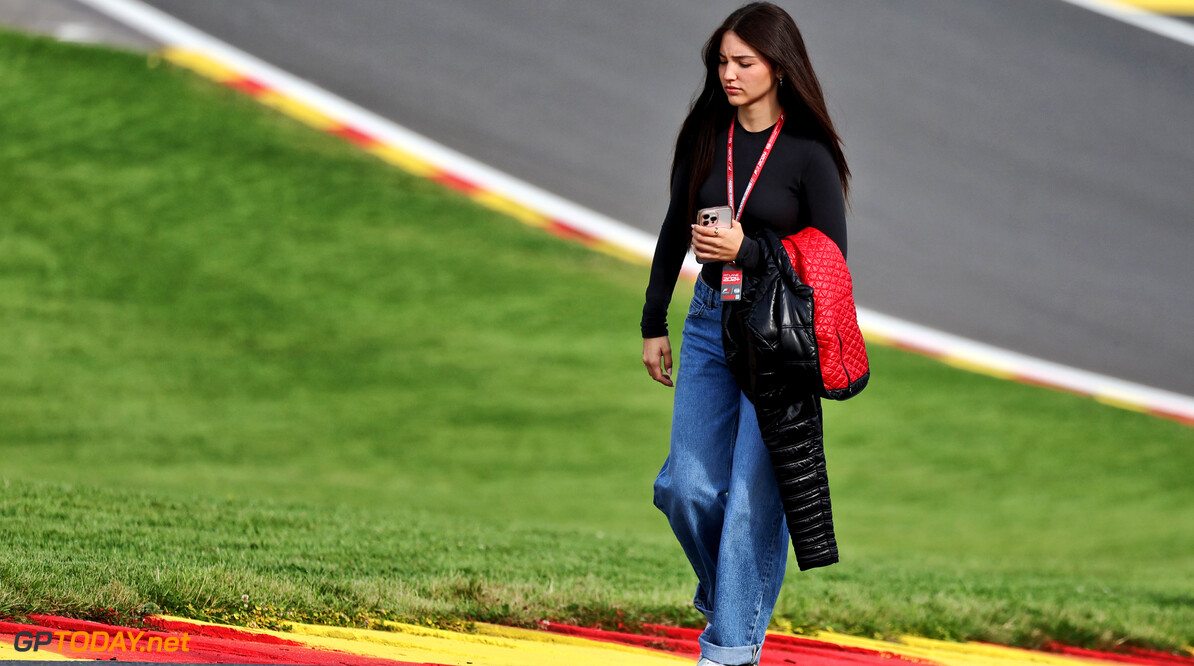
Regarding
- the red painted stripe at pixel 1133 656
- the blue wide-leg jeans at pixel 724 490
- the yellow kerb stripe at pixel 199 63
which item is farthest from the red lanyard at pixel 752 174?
the yellow kerb stripe at pixel 199 63

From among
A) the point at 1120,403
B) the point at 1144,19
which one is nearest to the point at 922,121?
the point at 1144,19

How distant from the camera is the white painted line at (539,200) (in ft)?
36.9

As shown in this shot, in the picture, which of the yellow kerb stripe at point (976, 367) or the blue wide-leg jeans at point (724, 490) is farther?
the yellow kerb stripe at point (976, 367)

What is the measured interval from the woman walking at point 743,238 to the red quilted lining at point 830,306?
3.3 inches

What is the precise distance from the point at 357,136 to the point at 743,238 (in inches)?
390

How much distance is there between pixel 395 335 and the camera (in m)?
10.6

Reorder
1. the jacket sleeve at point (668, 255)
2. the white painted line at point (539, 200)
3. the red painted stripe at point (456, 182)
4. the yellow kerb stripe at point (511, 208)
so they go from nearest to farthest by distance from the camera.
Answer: the jacket sleeve at point (668, 255) < the white painted line at point (539, 200) < the yellow kerb stripe at point (511, 208) < the red painted stripe at point (456, 182)

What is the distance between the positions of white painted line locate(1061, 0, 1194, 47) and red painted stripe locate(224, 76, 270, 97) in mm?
10282

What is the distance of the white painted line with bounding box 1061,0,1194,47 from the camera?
1625cm

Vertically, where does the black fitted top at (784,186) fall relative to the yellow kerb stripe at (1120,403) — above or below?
above

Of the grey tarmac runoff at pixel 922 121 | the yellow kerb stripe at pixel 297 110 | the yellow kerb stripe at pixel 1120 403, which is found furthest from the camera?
the yellow kerb stripe at pixel 297 110

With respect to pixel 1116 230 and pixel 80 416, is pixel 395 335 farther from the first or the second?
pixel 1116 230

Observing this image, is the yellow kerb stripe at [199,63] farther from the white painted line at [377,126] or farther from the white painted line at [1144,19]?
the white painted line at [1144,19]

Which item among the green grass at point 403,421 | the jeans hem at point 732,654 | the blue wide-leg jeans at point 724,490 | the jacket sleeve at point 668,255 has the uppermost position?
the jacket sleeve at point 668,255
